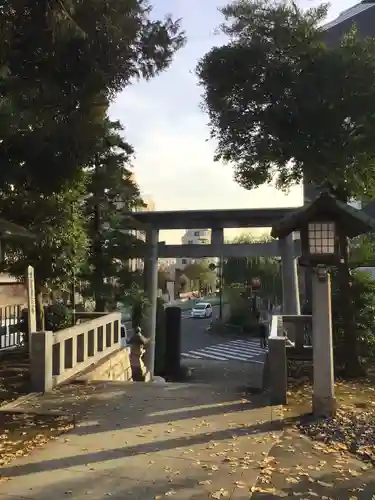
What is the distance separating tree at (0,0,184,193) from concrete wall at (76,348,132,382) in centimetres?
335

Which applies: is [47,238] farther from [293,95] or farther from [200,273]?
[200,273]

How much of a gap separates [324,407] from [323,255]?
6.35 feet

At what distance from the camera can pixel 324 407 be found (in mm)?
6383

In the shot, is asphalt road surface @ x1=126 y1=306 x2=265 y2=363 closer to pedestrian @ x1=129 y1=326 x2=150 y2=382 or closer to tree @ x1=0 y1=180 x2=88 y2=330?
pedestrian @ x1=129 y1=326 x2=150 y2=382

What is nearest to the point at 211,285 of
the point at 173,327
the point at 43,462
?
the point at 173,327

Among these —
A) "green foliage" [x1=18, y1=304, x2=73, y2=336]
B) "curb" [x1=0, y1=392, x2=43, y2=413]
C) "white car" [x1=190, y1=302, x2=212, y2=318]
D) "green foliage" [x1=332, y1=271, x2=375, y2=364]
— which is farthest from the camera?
"white car" [x1=190, y1=302, x2=212, y2=318]

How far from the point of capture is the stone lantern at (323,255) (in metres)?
6.43

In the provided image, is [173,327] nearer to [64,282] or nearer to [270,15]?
[64,282]

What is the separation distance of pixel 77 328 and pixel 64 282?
157 cm

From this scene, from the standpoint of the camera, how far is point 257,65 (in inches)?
320

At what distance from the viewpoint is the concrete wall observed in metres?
9.16

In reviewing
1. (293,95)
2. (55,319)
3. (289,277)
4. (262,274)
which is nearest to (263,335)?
(262,274)

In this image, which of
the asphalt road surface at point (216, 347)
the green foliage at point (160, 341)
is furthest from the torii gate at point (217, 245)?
the asphalt road surface at point (216, 347)

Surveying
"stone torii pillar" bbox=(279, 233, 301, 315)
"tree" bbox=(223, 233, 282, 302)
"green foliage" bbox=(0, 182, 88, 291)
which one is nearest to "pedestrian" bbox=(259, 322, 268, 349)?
"tree" bbox=(223, 233, 282, 302)
